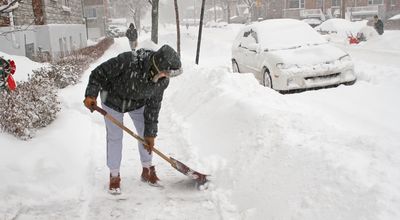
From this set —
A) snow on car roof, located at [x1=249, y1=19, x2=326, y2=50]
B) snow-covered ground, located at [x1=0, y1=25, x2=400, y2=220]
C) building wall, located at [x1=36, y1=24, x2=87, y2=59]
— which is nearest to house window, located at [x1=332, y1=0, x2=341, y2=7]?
building wall, located at [x1=36, y1=24, x2=87, y2=59]

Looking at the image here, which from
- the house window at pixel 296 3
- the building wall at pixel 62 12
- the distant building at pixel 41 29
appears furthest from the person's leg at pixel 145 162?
the house window at pixel 296 3

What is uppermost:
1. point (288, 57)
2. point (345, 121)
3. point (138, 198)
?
point (288, 57)

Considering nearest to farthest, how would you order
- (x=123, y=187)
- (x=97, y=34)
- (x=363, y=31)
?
(x=123, y=187)
(x=363, y=31)
(x=97, y=34)

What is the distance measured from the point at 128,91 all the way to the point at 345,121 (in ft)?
9.45

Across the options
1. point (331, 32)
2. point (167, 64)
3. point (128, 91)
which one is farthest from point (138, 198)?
point (331, 32)

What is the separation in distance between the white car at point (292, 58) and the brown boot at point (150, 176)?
14.7 ft

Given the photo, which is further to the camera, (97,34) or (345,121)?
(97,34)

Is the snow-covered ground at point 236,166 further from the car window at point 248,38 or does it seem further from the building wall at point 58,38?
the building wall at point 58,38

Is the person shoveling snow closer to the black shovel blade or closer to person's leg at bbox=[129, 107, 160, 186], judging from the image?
person's leg at bbox=[129, 107, 160, 186]

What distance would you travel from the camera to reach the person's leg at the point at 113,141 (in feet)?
14.1

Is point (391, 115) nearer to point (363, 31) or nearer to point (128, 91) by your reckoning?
point (128, 91)

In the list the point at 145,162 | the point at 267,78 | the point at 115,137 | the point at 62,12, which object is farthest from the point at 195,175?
the point at 62,12

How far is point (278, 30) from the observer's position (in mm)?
10125

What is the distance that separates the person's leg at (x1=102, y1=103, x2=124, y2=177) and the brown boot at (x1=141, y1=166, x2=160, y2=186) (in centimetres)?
40
